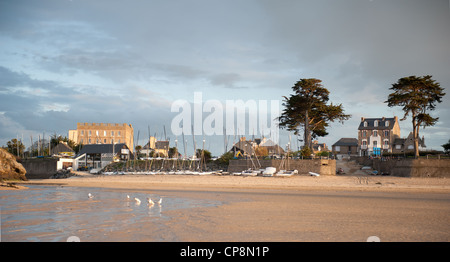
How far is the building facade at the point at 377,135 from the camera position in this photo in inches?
2643

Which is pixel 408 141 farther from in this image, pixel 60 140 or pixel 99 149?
pixel 60 140

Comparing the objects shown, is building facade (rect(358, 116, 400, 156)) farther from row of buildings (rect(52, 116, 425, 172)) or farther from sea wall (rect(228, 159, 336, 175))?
sea wall (rect(228, 159, 336, 175))

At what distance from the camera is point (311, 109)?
4728cm

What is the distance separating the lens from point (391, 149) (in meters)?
66.6

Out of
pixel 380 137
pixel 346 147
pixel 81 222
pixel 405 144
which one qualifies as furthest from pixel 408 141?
pixel 81 222

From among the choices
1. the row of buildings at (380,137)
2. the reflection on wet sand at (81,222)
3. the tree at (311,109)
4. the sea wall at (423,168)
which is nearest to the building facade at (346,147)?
the row of buildings at (380,137)

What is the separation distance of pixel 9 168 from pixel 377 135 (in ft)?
197

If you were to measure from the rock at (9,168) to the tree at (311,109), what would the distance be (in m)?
34.3

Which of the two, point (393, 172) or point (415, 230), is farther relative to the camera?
point (393, 172)

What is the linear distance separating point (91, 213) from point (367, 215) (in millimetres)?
10991

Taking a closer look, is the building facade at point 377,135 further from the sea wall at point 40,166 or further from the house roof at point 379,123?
the sea wall at point 40,166

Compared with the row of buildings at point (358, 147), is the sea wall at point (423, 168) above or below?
below
